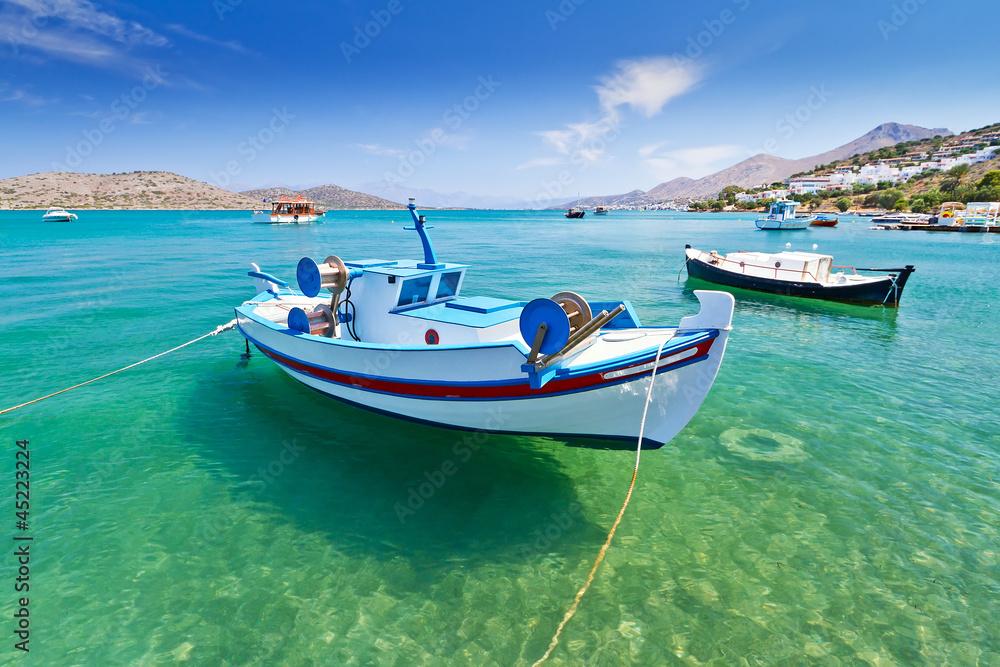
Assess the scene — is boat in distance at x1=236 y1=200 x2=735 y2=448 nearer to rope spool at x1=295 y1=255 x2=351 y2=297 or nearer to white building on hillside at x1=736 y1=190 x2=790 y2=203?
rope spool at x1=295 y1=255 x2=351 y2=297

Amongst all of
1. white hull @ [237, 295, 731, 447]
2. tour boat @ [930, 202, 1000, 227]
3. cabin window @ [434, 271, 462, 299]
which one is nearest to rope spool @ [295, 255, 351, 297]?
white hull @ [237, 295, 731, 447]

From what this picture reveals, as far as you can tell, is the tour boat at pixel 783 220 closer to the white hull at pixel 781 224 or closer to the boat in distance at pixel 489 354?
the white hull at pixel 781 224

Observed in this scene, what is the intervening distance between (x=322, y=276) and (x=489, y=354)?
14.3 ft

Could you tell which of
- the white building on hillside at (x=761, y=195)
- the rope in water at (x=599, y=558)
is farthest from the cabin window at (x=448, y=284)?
the white building on hillside at (x=761, y=195)

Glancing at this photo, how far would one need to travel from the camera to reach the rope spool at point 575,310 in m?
6.69

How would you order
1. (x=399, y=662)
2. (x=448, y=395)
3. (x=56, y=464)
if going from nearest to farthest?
(x=399, y=662)
(x=448, y=395)
(x=56, y=464)

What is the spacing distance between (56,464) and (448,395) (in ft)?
22.4

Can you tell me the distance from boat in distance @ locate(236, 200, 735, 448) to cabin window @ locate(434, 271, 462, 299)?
0.10 feet

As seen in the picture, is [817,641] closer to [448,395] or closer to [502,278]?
[448,395]

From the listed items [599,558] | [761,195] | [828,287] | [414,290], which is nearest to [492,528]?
[599,558]

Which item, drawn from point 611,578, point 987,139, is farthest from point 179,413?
point 987,139

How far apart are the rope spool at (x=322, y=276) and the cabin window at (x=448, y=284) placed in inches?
75.3

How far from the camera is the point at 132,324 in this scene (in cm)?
1578

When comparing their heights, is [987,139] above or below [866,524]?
above
